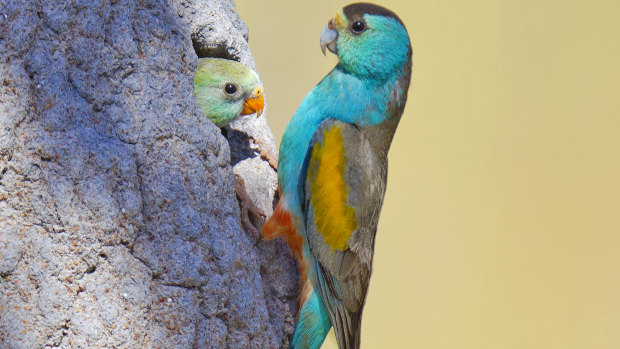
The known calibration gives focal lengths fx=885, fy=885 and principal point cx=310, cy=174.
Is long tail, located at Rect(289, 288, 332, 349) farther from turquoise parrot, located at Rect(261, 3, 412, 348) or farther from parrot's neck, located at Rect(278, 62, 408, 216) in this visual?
parrot's neck, located at Rect(278, 62, 408, 216)

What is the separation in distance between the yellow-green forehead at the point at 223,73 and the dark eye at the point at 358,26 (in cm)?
50

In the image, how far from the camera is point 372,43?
3.86 meters

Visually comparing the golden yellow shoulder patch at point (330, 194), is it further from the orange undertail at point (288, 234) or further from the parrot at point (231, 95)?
the parrot at point (231, 95)

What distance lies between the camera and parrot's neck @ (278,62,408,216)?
3756 millimetres

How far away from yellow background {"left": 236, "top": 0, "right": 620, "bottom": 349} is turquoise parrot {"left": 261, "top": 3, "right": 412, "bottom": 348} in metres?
4.03

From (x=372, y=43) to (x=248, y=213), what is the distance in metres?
0.93

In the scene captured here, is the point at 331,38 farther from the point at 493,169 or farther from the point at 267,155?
the point at 493,169

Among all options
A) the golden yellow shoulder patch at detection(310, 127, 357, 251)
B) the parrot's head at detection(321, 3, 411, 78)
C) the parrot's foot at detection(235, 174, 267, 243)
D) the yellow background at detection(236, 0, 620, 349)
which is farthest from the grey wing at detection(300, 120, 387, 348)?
the yellow background at detection(236, 0, 620, 349)

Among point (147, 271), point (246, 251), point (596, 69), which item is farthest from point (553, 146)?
point (147, 271)

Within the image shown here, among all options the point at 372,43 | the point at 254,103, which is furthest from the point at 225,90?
the point at 372,43

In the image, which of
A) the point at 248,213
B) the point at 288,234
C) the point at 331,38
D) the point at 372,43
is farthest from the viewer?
the point at 331,38

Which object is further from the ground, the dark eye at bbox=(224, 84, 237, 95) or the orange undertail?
the dark eye at bbox=(224, 84, 237, 95)

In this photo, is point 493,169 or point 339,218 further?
point 493,169

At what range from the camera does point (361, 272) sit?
373cm
